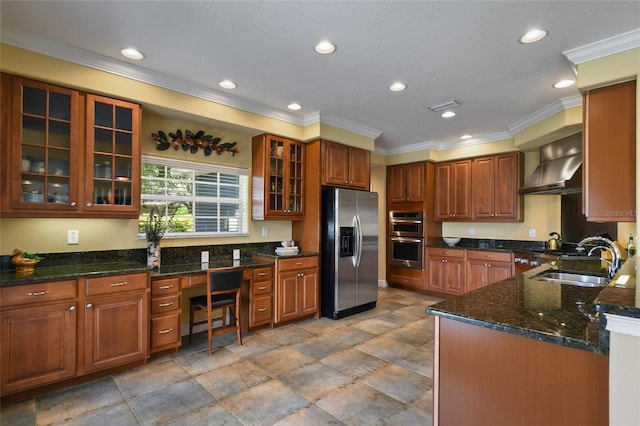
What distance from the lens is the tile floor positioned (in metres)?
2.14

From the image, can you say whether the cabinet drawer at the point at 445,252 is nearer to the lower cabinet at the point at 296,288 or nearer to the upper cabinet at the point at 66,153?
the lower cabinet at the point at 296,288

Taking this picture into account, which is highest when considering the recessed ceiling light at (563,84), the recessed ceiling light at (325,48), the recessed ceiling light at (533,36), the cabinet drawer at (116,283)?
the recessed ceiling light at (325,48)

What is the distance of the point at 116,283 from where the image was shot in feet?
8.66

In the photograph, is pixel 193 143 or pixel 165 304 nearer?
pixel 165 304

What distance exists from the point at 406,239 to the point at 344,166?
Result: 2.21 metres

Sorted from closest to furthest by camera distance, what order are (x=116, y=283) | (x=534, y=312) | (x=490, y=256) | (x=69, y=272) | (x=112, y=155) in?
(x=534, y=312) < (x=69, y=272) < (x=116, y=283) < (x=112, y=155) < (x=490, y=256)

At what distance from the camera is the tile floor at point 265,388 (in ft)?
7.02

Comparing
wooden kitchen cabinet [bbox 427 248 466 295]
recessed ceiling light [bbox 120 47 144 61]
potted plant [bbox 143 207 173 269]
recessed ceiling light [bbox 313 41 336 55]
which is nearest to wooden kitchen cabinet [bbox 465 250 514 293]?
wooden kitchen cabinet [bbox 427 248 466 295]

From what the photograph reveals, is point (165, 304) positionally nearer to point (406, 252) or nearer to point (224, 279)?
point (224, 279)

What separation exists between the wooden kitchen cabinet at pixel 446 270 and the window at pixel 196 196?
3.31m

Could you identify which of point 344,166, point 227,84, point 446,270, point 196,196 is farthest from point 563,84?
point 196,196

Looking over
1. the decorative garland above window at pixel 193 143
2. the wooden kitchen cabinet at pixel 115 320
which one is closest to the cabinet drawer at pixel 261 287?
the wooden kitchen cabinet at pixel 115 320

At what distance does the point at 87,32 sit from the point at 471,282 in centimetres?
552

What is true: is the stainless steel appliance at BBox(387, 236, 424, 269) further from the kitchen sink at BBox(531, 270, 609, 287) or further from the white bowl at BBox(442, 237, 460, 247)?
the kitchen sink at BBox(531, 270, 609, 287)
